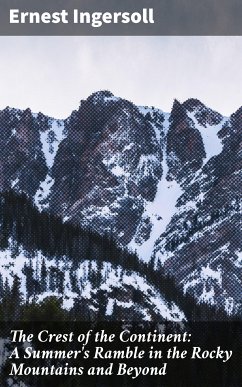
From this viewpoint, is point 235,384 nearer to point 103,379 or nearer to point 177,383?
point 177,383

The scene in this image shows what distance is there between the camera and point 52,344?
188ft

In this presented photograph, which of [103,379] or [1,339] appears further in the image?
[103,379]

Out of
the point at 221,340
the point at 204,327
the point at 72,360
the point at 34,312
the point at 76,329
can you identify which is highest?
the point at 204,327

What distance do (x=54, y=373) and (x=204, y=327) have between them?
116 m

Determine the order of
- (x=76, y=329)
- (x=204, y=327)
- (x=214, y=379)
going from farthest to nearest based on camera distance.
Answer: (x=204, y=327) → (x=214, y=379) → (x=76, y=329)

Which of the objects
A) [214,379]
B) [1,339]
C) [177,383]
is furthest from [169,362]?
[1,339]

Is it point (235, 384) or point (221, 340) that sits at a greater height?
point (221, 340)

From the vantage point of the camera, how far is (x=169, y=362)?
9500 cm

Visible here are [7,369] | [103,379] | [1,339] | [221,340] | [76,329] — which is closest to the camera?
[7,369]

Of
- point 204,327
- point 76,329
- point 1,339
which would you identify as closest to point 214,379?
point 76,329

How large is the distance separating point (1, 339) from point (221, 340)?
67374 millimetres

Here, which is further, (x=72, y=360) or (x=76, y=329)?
(x=76, y=329)

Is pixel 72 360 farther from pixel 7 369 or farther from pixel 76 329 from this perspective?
pixel 76 329

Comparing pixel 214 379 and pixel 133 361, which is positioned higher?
pixel 214 379
